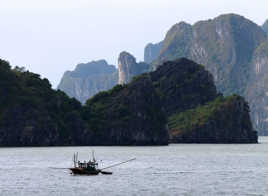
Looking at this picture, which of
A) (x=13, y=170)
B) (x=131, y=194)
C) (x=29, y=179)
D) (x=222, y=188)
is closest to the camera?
(x=131, y=194)

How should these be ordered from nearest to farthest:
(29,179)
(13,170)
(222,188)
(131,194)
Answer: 1. (131,194)
2. (222,188)
3. (29,179)
4. (13,170)

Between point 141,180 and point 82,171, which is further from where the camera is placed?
point 82,171

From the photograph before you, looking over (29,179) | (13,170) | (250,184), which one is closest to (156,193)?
(250,184)

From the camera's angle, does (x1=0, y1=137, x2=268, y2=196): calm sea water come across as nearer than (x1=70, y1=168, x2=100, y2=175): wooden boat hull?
Yes

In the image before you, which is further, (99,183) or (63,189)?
(99,183)

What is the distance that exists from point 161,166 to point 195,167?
6641 millimetres

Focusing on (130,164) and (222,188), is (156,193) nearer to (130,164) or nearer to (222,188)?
(222,188)

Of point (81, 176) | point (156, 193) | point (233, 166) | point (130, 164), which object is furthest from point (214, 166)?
point (156, 193)

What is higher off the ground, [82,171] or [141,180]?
[82,171]

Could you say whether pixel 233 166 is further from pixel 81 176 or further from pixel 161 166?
pixel 81 176

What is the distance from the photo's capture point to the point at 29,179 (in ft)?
328

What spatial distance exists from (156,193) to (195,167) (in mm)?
45801

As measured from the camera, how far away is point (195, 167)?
128 metres

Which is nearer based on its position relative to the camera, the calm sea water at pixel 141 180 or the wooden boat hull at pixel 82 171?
the calm sea water at pixel 141 180
